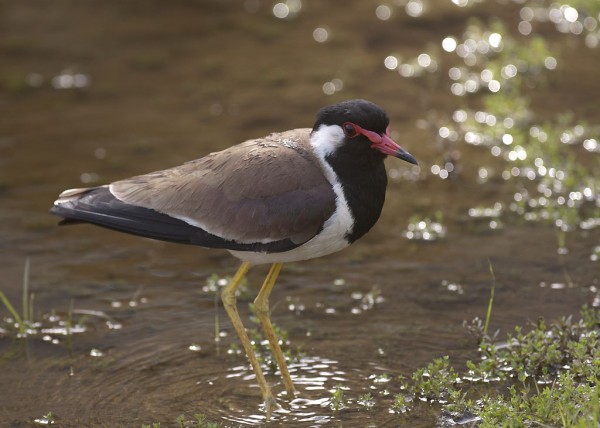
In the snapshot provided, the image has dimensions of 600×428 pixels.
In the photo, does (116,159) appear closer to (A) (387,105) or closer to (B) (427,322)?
(A) (387,105)

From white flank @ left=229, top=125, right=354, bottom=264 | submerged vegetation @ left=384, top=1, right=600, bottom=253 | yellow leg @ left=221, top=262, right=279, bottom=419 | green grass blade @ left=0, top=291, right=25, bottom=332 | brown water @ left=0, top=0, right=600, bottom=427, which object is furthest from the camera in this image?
submerged vegetation @ left=384, top=1, right=600, bottom=253

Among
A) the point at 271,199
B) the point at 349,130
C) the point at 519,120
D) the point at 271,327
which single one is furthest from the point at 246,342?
the point at 519,120

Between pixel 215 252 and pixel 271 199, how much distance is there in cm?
198

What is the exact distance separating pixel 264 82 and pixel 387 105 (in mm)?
1298

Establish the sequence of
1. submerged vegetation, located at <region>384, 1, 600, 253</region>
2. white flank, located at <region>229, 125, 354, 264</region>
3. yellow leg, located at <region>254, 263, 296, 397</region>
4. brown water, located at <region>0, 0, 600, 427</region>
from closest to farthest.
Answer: white flank, located at <region>229, 125, 354, 264</region>, yellow leg, located at <region>254, 263, 296, 397</region>, brown water, located at <region>0, 0, 600, 427</region>, submerged vegetation, located at <region>384, 1, 600, 253</region>

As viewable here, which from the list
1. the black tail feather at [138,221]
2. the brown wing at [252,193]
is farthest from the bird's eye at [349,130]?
the black tail feather at [138,221]

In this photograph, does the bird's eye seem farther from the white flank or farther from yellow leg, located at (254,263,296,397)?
yellow leg, located at (254,263,296,397)

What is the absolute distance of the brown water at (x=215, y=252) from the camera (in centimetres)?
571

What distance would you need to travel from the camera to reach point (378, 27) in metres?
10.6

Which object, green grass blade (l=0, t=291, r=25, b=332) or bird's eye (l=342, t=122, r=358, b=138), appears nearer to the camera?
bird's eye (l=342, t=122, r=358, b=138)

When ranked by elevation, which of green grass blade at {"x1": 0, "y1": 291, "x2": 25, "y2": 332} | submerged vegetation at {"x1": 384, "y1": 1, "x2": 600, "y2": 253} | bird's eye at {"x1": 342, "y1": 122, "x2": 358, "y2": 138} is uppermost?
bird's eye at {"x1": 342, "y1": 122, "x2": 358, "y2": 138}

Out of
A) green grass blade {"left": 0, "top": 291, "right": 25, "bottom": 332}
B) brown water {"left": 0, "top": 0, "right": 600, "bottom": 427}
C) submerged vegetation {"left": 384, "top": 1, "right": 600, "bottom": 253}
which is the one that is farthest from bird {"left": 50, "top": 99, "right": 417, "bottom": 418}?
submerged vegetation {"left": 384, "top": 1, "right": 600, "bottom": 253}

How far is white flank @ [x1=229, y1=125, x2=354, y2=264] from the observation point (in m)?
5.25

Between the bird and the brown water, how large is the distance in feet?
1.88
